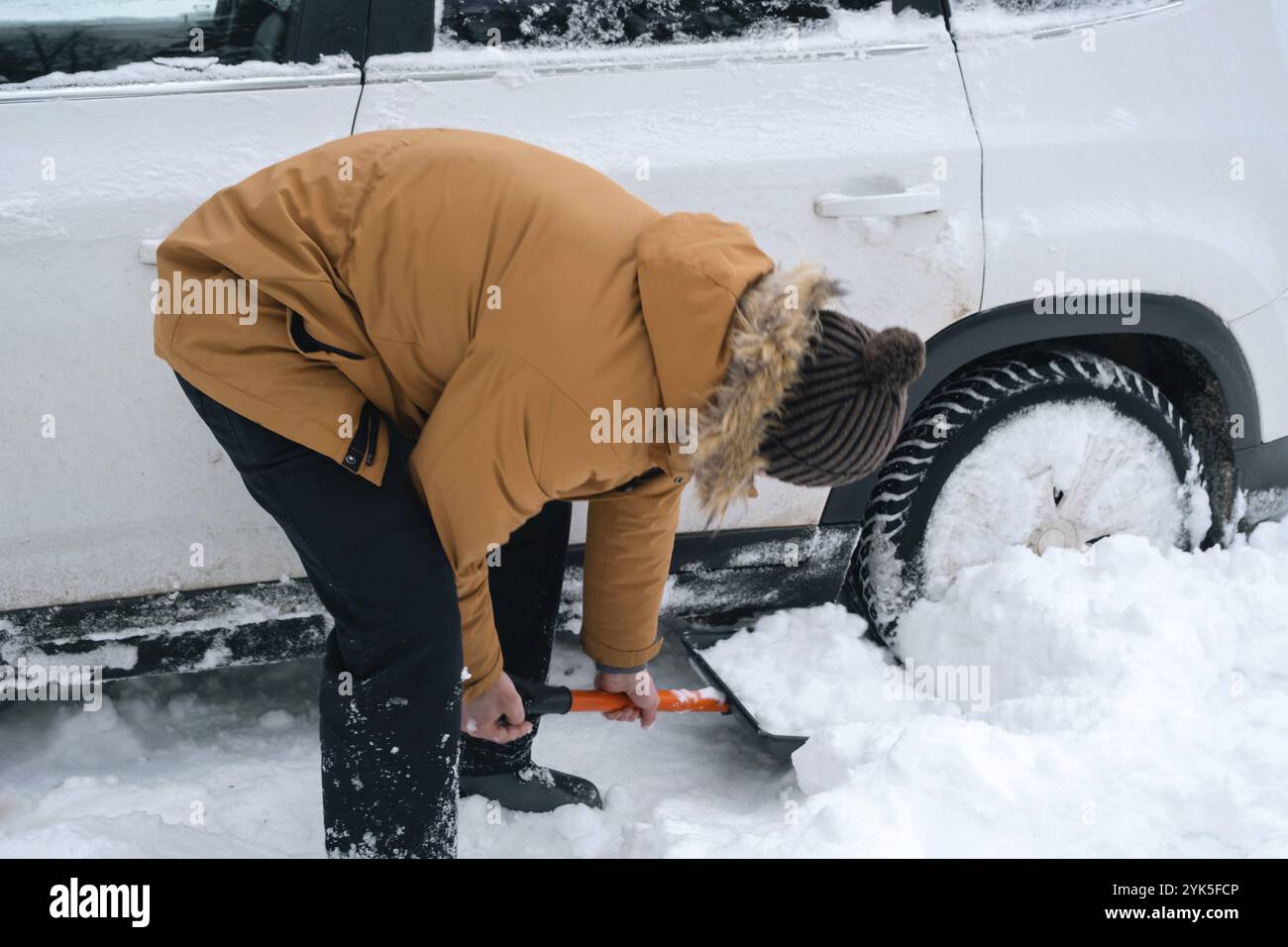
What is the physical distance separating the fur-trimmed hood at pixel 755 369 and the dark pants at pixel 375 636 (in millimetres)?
450

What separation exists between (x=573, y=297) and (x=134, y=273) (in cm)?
90

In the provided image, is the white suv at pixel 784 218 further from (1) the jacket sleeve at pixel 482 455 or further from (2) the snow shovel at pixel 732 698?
(1) the jacket sleeve at pixel 482 455

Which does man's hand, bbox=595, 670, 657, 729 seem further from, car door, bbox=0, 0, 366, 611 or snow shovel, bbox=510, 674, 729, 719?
car door, bbox=0, 0, 366, 611

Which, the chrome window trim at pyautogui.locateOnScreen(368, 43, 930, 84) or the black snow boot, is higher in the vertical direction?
the chrome window trim at pyautogui.locateOnScreen(368, 43, 930, 84)

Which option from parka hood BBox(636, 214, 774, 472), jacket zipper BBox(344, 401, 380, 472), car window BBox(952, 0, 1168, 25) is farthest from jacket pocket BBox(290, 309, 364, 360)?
car window BBox(952, 0, 1168, 25)

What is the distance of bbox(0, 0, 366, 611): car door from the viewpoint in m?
1.84

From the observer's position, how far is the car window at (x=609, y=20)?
1.98 metres

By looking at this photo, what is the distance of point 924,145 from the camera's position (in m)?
2.09

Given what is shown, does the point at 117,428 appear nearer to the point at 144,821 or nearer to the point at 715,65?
the point at 144,821

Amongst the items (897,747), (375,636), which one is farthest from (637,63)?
(897,747)

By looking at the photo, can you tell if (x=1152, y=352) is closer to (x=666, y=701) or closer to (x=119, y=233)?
(x=666, y=701)

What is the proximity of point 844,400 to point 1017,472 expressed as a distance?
3.72 feet

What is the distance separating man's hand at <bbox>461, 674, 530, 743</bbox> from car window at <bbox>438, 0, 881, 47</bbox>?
1.14 metres

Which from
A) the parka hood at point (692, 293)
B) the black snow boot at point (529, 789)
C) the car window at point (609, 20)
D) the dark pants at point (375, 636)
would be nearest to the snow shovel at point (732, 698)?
the black snow boot at point (529, 789)
